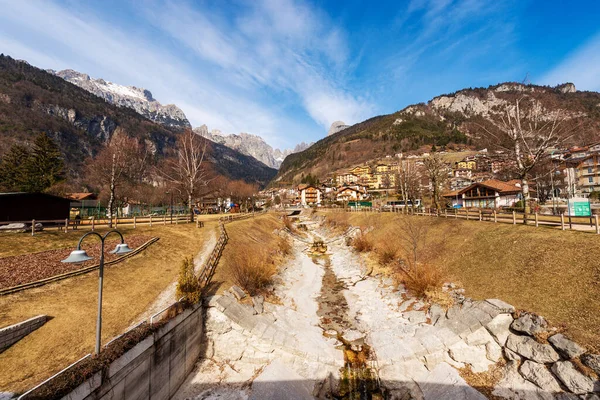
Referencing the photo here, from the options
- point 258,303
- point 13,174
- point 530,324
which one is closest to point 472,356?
point 530,324

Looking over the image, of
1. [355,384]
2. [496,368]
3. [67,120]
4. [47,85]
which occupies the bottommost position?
[355,384]

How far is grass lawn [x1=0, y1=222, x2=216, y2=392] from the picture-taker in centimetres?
945

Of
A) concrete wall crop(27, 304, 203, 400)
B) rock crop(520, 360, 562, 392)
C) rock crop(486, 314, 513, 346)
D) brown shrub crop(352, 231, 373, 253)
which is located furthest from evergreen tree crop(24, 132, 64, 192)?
rock crop(520, 360, 562, 392)

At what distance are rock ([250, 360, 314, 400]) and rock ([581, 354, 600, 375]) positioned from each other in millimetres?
11010

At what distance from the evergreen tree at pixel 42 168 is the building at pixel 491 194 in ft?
310

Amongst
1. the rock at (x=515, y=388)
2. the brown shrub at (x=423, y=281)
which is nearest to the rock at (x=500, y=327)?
the rock at (x=515, y=388)

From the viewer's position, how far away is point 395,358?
45.1 ft

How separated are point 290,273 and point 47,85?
10254 inches

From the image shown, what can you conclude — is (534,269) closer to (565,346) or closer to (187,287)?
(565,346)

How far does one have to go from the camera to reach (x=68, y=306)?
1321 cm

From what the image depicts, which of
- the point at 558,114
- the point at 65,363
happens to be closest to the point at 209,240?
the point at 65,363

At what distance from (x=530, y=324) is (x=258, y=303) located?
1524 cm

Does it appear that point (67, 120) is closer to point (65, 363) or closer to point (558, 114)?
point (65, 363)

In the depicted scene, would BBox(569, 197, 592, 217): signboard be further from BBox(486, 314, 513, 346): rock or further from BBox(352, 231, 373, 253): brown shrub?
BBox(352, 231, 373, 253): brown shrub
